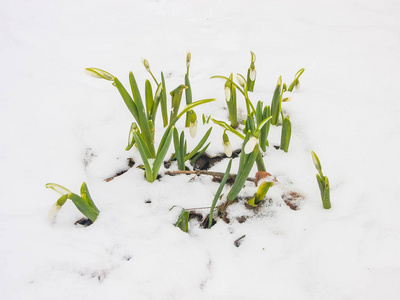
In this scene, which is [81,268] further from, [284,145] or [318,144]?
[318,144]

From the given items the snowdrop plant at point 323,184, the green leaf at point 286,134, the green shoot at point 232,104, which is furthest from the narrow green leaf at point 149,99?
the snowdrop plant at point 323,184

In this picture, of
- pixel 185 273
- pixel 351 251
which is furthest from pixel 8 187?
pixel 351 251

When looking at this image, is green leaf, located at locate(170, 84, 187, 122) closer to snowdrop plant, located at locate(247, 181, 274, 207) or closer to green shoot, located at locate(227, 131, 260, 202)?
green shoot, located at locate(227, 131, 260, 202)

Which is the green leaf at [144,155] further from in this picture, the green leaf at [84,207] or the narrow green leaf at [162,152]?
the green leaf at [84,207]

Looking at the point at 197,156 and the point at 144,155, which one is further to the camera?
the point at 197,156

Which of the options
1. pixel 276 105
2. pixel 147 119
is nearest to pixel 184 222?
pixel 147 119

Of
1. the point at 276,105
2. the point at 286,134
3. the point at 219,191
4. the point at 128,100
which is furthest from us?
the point at 276,105

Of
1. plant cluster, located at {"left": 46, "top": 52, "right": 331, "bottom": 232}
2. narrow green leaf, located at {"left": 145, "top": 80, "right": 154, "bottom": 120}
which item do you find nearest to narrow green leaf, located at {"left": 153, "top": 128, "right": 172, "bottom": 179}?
plant cluster, located at {"left": 46, "top": 52, "right": 331, "bottom": 232}

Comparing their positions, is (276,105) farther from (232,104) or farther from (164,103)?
(164,103)
